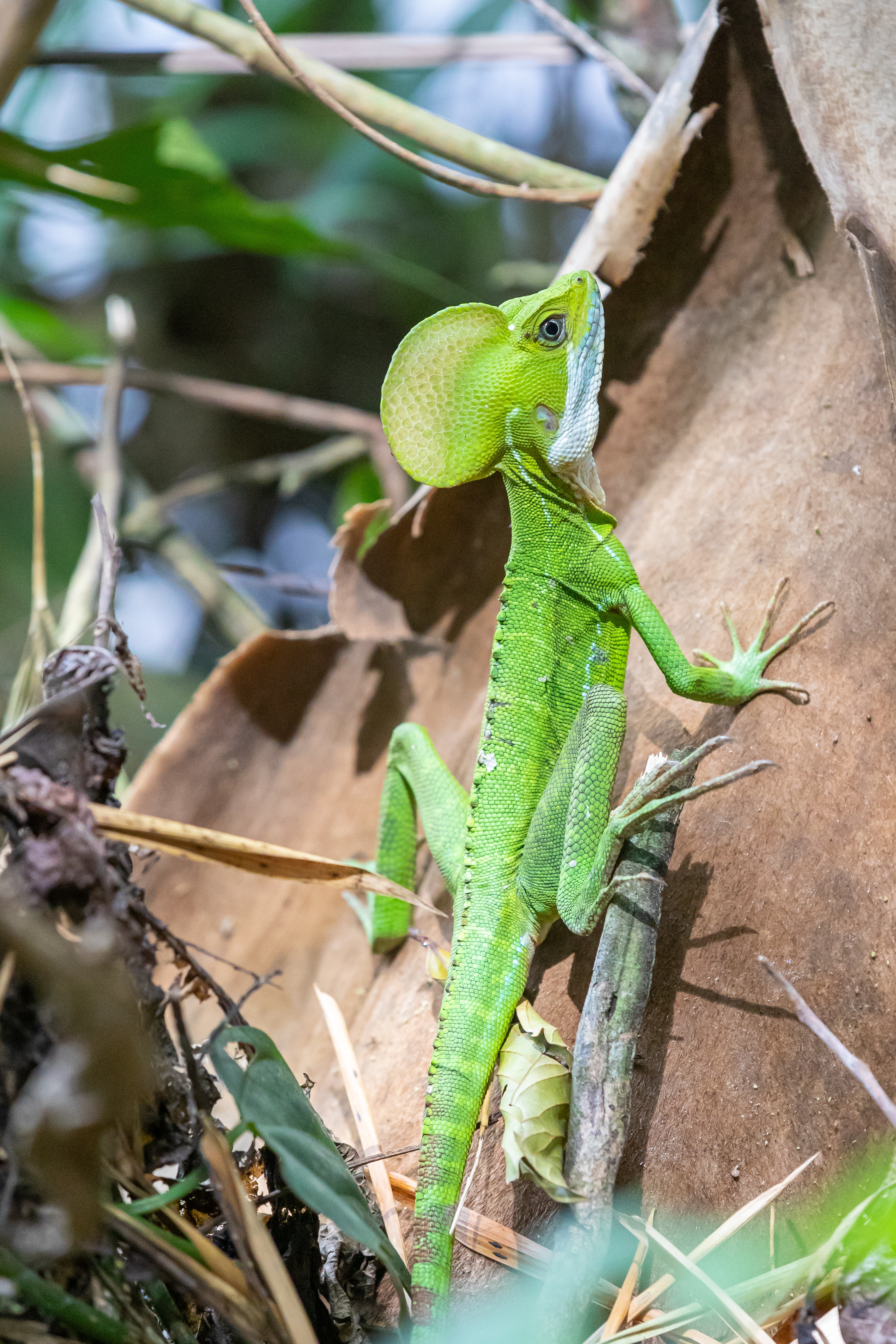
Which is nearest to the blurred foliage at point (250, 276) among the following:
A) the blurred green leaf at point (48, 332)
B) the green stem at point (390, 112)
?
the blurred green leaf at point (48, 332)

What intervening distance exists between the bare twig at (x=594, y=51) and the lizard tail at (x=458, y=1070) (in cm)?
250

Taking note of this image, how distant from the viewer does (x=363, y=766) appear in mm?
2979

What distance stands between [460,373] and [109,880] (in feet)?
4.73

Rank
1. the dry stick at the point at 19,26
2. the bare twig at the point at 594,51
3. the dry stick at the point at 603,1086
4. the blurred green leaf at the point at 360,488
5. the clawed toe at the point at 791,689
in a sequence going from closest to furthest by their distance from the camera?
the dry stick at the point at 603,1086 < the clawed toe at the point at 791,689 < the dry stick at the point at 19,26 < the bare twig at the point at 594,51 < the blurred green leaf at the point at 360,488

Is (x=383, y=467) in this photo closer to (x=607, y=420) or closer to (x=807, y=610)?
(x=607, y=420)

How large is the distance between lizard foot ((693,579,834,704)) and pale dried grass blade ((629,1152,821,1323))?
0.81 meters

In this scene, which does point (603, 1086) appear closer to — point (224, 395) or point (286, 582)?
point (286, 582)

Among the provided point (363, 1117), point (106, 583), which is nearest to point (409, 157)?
point (106, 583)

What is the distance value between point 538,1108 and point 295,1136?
0.43m

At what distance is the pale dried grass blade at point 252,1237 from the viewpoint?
1.25 meters

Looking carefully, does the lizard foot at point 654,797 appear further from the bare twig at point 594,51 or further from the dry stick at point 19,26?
the dry stick at point 19,26

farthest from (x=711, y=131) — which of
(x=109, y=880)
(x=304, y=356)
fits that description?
(x=304, y=356)

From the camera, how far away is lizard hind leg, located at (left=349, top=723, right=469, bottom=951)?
241cm

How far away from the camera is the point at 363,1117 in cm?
193
